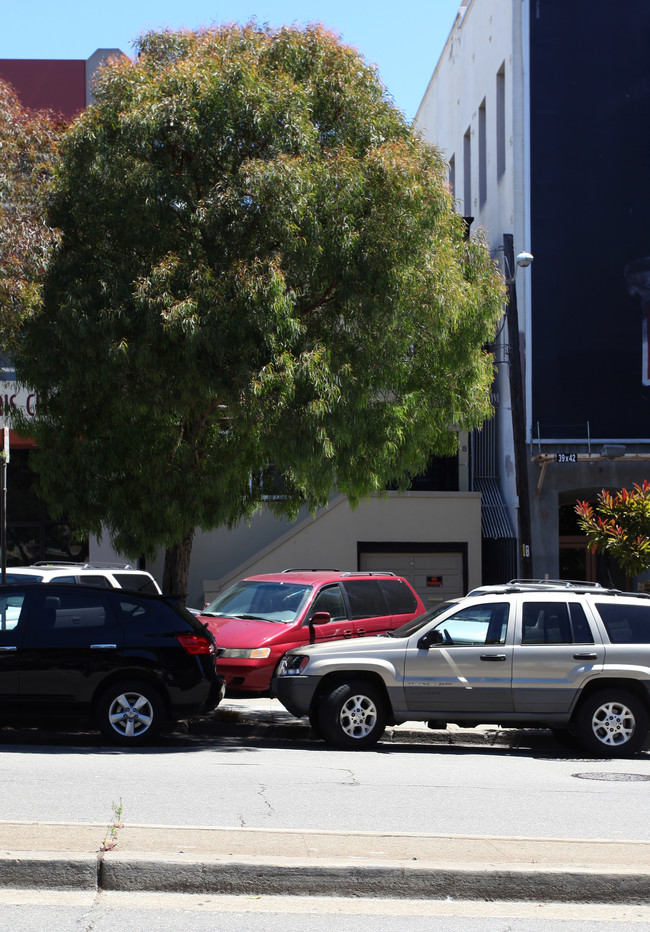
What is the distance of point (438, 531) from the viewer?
23344 mm

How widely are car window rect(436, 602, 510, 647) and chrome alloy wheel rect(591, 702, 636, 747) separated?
1.26 metres

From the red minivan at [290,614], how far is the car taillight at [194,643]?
2.37m

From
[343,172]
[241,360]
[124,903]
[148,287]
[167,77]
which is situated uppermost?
[167,77]

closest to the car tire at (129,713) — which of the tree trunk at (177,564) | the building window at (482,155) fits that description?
the tree trunk at (177,564)

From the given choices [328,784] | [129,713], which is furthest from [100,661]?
[328,784]

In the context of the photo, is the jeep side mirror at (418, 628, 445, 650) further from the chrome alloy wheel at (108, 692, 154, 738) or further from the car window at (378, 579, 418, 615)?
the car window at (378, 579, 418, 615)

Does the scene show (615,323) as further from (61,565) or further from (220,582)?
(61,565)

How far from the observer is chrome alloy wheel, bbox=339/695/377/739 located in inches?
434

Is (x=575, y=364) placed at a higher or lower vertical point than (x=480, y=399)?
higher

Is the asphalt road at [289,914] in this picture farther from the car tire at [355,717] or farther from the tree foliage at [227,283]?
the tree foliage at [227,283]

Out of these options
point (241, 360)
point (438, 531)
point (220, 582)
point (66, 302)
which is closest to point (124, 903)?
point (241, 360)

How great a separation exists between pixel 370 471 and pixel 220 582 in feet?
32.8

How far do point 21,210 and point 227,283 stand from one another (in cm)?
285

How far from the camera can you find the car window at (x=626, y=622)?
11.2 meters
